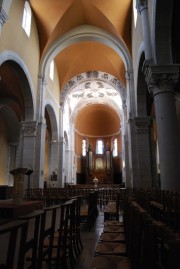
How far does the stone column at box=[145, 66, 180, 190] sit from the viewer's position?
18.4 ft

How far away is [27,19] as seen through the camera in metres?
11.8

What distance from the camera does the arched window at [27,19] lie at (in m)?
11.3

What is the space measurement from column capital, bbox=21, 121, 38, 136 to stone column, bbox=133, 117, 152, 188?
18.5ft

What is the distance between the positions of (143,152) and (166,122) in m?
5.04

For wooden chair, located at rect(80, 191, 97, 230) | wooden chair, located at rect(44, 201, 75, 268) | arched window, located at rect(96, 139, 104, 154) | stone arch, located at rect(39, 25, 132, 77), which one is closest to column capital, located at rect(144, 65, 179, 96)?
wooden chair, located at rect(80, 191, 97, 230)

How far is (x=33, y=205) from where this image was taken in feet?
21.8

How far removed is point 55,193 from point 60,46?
8.99m

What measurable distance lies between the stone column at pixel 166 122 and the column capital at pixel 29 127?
7804 millimetres

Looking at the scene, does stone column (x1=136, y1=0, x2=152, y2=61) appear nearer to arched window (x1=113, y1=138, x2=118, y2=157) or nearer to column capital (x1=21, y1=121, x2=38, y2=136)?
column capital (x1=21, y1=121, x2=38, y2=136)

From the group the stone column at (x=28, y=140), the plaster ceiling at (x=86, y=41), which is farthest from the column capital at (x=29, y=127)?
the plaster ceiling at (x=86, y=41)

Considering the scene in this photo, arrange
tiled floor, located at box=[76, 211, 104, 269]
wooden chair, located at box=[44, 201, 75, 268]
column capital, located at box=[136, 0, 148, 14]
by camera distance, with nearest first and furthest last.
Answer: wooden chair, located at box=[44, 201, 75, 268]
tiled floor, located at box=[76, 211, 104, 269]
column capital, located at box=[136, 0, 148, 14]

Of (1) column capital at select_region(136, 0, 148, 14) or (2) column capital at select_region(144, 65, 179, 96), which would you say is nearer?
(2) column capital at select_region(144, 65, 179, 96)

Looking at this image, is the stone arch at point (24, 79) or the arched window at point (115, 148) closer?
the stone arch at point (24, 79)

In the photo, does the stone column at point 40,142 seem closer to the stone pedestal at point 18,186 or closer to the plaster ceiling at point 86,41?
the plaster ceiling at point 86,41
